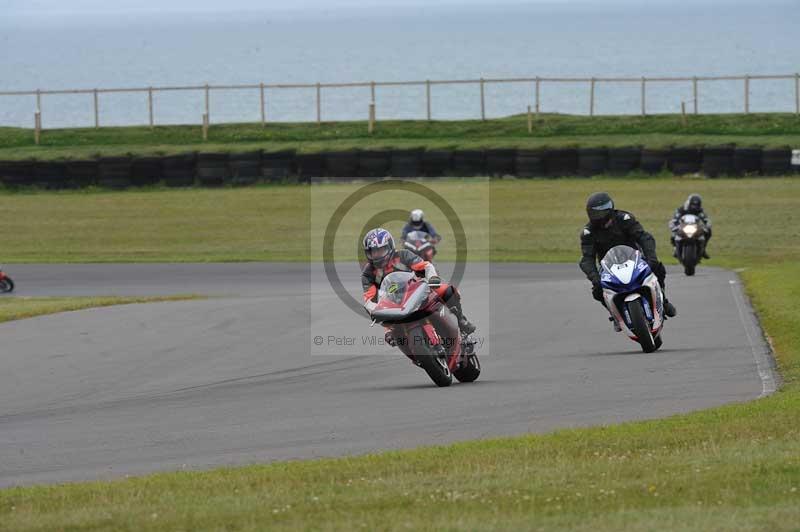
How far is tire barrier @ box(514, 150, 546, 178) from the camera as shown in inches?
1747

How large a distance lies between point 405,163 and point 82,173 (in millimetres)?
10247

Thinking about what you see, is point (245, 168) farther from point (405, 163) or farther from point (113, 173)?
point (405, 163)

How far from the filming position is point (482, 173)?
145ft

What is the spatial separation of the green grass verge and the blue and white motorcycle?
30.9ft

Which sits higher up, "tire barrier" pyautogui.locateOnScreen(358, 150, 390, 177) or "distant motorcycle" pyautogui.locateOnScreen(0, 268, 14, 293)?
"tire barrier" pyautogui.locateOnScreen(358, 150, 390, 177)

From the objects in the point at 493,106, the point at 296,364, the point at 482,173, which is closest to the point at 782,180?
the point at 482,173

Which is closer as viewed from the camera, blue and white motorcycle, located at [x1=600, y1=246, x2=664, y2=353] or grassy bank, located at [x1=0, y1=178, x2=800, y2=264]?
blue and white motorcycle, located at [x1=600, y1=246, x2=664, y2=353]

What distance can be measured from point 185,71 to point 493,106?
243 ft

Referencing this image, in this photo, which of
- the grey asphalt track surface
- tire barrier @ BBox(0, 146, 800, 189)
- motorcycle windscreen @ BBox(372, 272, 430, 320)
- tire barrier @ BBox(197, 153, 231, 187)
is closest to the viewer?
the grey asphalt track surface

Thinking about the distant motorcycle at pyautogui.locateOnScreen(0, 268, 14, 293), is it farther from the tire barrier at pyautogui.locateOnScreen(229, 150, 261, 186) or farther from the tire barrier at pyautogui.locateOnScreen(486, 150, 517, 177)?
the tire barrier at pyautogui.locateOnScreen(486, 150, 517, 177)

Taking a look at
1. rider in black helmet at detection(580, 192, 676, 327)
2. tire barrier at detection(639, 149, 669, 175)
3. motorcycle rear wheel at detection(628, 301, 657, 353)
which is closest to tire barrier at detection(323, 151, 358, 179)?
tire barrier at detection(639, 149, 669, 175)

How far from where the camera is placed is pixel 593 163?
4422 centimetres

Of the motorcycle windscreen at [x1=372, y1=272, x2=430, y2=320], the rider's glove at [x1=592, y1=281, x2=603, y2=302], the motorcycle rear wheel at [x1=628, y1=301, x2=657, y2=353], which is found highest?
the motorcycle windscreen at [x1=372, y1=272, x2=430, y2=320]

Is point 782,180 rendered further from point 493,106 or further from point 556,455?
point 493,106
